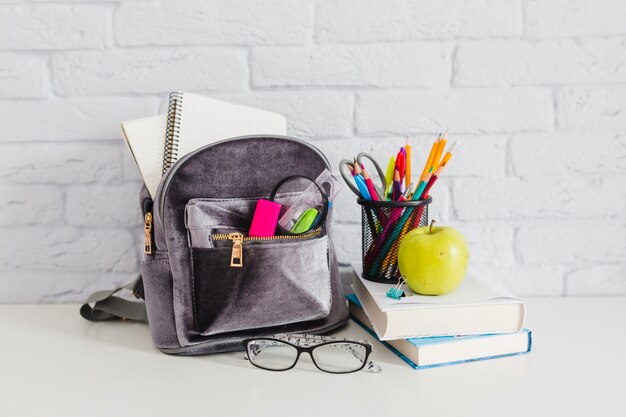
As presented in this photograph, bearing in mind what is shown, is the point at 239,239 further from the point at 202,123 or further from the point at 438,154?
the point at 438,154

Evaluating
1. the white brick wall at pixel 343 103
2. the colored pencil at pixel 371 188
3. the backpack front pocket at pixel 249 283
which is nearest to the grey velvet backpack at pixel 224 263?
the backpack front pocket at pixel 249 283

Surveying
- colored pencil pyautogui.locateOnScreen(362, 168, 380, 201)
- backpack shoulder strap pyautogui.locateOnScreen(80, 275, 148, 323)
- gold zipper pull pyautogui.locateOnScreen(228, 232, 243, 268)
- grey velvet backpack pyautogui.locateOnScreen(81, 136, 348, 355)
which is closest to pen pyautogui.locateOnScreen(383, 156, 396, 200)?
colored pencil pyautogui.locateOnScreen(362, 168, 380, 201)

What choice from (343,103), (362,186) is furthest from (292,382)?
(343,103)

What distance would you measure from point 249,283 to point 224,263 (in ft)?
0.12

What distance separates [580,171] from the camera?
38.7 inches

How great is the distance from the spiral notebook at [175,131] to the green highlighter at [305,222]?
0.56ft

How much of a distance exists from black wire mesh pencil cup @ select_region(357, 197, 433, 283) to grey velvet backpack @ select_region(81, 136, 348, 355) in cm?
9

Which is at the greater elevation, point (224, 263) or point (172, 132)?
point (172, 132)

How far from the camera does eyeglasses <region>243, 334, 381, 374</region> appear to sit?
2.33 feet

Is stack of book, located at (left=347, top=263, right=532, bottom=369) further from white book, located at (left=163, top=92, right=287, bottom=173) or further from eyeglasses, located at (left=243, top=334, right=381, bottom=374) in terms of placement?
white book, located at (left=163, top=92, right=287, bottom=173)

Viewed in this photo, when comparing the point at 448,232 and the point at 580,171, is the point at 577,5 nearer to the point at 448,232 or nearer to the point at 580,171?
the point at 580,171

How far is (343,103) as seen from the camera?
96cm

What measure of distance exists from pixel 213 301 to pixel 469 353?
1.01 ft

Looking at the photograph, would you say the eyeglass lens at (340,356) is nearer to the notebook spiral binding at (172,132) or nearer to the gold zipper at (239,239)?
the gold zipper at (239,239)
